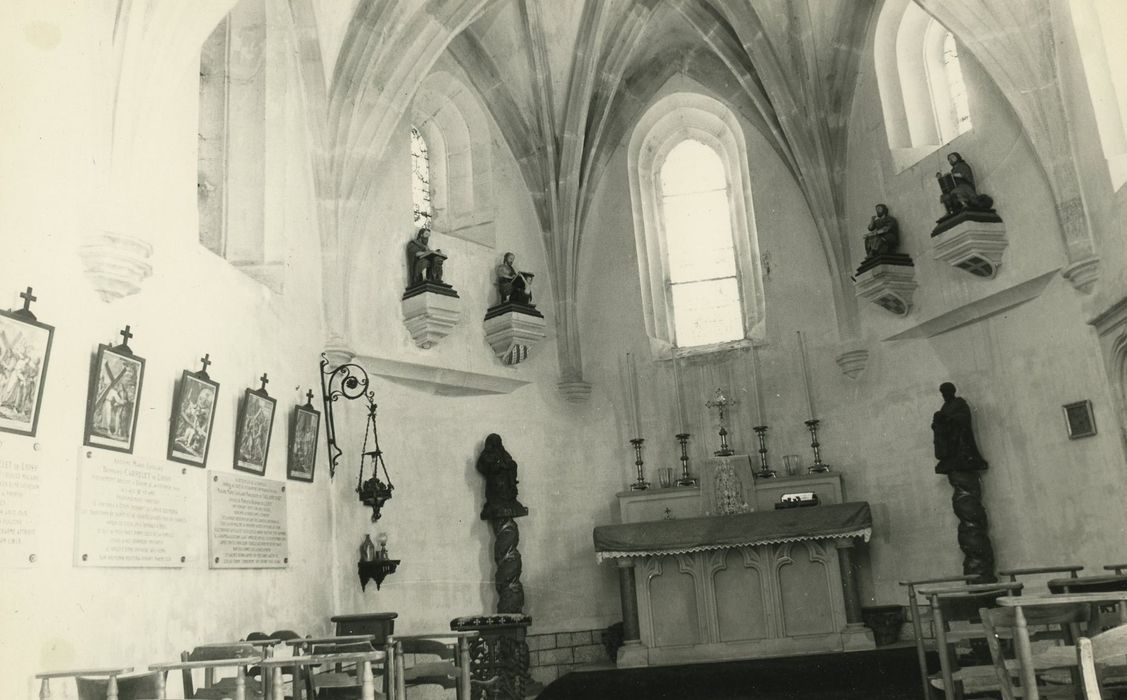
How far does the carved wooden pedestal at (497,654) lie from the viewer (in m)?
9.53

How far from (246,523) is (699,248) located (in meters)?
7.85

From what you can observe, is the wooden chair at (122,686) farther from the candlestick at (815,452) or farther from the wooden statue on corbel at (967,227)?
the candlestick at (815,452)

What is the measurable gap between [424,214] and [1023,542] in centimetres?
799

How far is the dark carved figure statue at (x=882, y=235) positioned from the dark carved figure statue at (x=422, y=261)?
502cm

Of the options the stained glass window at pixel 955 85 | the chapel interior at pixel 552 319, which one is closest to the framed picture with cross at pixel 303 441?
the chapel interior at pixel 552 319

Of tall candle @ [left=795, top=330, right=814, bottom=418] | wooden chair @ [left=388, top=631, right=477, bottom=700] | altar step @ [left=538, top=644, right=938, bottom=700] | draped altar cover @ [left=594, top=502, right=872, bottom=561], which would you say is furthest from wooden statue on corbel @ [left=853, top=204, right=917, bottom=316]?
wooden chair @ [left=388, top=631, right=477, bottom=700]

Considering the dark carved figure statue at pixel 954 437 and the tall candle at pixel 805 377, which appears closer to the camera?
the dark carved figure statue at pixel 954 437

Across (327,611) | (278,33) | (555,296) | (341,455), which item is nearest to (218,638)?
(327,611)

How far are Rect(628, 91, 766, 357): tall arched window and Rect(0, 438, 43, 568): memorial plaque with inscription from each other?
347 inches

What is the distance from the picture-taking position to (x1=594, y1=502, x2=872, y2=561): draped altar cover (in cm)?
1120

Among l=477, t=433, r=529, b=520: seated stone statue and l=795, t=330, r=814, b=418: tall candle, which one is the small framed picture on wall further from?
l=477, t=433, r=529, b=520: seated stone statue

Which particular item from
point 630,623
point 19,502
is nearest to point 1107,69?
point 630,623

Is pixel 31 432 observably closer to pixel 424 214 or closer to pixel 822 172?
pixel 424 214

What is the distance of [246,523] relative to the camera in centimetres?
857
